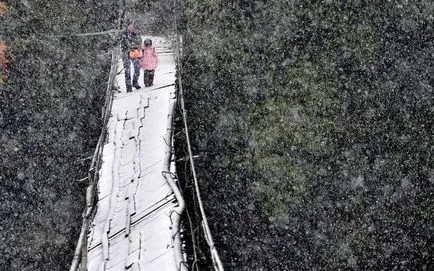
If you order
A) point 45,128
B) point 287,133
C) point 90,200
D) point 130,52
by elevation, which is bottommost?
point 287,133

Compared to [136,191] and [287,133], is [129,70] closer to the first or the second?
[136,191]

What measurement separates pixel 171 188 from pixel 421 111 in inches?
386

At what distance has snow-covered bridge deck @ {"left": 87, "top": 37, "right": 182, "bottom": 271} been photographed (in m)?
5.58

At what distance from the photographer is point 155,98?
9.55m

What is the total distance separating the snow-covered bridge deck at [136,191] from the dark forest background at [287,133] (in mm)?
4178

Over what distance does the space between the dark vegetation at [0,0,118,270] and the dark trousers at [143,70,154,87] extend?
3688 millimetres

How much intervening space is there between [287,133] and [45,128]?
697 cm

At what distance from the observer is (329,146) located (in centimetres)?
→ 1442

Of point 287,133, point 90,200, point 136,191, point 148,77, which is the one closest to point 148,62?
point 148,77

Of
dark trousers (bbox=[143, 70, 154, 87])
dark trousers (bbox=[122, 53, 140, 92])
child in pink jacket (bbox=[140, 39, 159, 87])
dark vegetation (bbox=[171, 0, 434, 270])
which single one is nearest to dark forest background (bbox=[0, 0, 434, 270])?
dark vegetation (bbox=[171, 0, 434, 270])

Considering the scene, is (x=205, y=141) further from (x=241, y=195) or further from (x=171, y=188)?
(x=171, y=188)

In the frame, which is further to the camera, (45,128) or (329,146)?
(329,146)

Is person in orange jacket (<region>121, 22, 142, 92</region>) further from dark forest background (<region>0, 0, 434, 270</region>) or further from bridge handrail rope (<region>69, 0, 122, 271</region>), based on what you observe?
dark forest background (<region>0, 0, 434, 270</region>)

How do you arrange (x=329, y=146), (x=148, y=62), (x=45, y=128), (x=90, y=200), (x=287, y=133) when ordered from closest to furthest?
1. (x=90, y=200)
2. (x=148, y=62)
3. (x=45, y=128)
4. (x=329, y=146)
5. (x=287, y=133)
